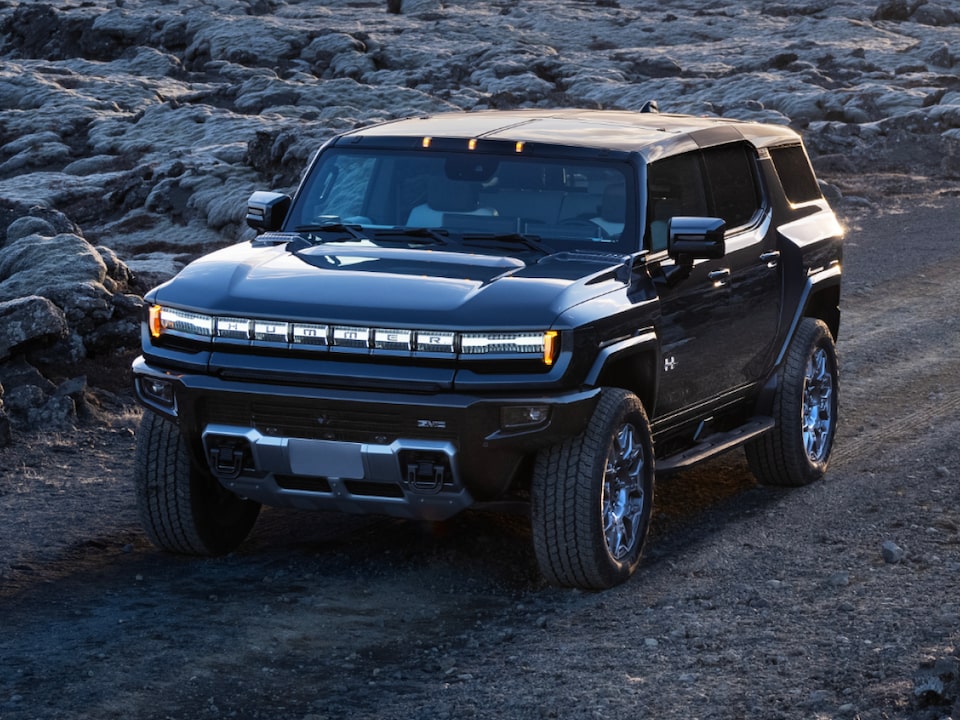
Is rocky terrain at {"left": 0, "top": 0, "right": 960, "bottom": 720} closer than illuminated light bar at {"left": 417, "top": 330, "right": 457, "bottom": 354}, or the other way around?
rocky terrain at {"left": 0, "top": 0, "right": 960, "bottom": 720}

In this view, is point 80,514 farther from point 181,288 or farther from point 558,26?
point 558,26

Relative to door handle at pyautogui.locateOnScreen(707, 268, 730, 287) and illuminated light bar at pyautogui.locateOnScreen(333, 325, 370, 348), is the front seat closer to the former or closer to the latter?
door handle at pyautogui.locateOnScreen(707, 268, 730, 287)

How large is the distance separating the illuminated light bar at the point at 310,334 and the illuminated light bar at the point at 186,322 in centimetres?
41

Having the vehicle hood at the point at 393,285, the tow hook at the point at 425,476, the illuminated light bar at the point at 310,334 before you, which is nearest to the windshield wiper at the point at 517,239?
the vehicle hood at the point at 393,285

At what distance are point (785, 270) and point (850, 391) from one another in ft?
9.49

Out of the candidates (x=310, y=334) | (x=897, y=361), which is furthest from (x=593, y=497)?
(x=897, y=361)

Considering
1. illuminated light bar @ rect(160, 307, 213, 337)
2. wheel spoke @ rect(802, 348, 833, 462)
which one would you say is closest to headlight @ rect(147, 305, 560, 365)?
illuminated light bar @ rect(160, 307, 213, 337)

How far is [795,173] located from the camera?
9.12m

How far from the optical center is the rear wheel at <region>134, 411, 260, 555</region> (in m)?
7.00

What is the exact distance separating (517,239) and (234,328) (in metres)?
1.45

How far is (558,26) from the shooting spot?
2095 inches

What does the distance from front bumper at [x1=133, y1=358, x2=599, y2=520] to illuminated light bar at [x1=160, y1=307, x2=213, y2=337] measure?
0.18 m

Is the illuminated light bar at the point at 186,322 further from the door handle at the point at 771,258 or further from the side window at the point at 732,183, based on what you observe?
the door handle at the point at 771,258

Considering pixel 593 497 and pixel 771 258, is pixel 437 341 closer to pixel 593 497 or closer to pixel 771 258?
pixel 593 497
